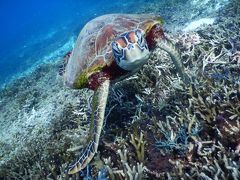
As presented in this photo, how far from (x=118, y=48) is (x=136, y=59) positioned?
0.27 m

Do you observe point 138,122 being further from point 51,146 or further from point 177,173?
point 51,146

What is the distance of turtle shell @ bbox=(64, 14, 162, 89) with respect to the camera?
3.95 metres

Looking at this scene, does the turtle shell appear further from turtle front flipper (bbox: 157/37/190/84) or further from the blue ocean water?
the blue ocean water

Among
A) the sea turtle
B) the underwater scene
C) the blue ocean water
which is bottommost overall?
the blue ocean water

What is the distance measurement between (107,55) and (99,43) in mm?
389

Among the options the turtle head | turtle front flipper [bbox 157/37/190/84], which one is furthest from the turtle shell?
the turtle head

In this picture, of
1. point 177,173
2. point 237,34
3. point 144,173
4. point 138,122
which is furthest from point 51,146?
point 237,34

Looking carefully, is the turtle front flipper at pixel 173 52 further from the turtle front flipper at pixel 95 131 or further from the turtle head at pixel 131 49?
the turtle front flipper at pixel 95 131

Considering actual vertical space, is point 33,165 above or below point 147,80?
below

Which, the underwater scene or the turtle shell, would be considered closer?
the underwater scene

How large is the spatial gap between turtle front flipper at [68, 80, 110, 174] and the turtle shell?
40 centimetres

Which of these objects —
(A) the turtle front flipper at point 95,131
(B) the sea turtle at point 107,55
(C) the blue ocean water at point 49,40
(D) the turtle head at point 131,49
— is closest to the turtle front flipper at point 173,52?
(B) the sea turtle at point 107,55

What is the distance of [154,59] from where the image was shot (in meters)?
5.23

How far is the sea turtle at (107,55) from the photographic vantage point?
10.4 ft
